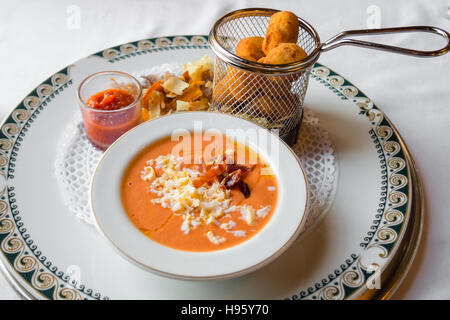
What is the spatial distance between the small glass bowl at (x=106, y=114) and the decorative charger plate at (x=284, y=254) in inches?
4.5

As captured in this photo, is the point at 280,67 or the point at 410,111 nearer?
the point at 280,67

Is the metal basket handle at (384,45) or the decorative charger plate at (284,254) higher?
the metal basket handle at (384,45)

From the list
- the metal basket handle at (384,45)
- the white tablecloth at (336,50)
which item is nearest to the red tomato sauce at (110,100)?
the white tablecloth at (336,50)

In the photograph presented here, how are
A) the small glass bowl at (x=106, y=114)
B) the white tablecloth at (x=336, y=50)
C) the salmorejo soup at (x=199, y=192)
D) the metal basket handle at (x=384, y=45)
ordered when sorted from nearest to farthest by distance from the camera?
the salmorejo soup at (x=199, y=192)
the metal basket handle at (x=384, y=45)
the small glass bowl at (x=106, y=114)
the white tablecloth at (x=336, y=50)

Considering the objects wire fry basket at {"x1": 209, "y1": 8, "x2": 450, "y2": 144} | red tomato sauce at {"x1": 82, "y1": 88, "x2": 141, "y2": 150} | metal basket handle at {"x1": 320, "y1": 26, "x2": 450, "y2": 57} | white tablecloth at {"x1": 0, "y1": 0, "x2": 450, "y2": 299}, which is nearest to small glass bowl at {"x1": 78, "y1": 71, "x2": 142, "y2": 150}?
red tomato sauce at {"x1": 82, "y1": 88, "x2": 141, "y2": 150}

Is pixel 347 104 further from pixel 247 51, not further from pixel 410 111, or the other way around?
pixel 247 51

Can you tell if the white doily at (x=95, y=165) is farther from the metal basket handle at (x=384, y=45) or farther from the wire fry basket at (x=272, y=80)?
the metal basket handle at (x=384, y=45)

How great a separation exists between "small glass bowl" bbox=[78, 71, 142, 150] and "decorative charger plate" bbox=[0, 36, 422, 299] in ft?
0.38

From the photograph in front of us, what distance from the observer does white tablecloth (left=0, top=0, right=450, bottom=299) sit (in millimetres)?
1521

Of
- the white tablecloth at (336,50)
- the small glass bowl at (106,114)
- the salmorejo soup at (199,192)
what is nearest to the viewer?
the salmorejo soup at (199,192)

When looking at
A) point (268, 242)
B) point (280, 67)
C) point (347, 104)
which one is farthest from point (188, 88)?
point (268, 242)

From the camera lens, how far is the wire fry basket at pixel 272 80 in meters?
1.25

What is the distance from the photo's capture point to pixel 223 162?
3.92 feet
